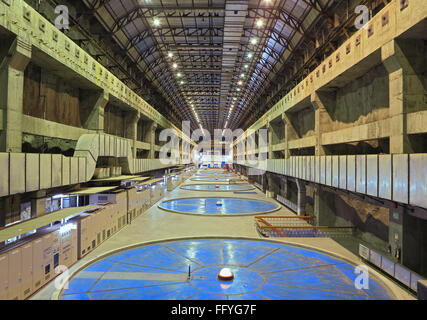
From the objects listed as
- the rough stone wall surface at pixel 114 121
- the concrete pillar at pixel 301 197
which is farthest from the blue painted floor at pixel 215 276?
the rough stone wall surface at pixel 114 121

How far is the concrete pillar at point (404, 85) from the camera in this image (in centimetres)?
1070

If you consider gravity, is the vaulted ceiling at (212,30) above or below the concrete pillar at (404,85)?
above

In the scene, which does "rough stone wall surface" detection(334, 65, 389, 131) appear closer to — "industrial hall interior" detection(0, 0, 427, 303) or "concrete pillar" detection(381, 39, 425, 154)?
"industrial hall interior" detection(0, 0, 427, 303)

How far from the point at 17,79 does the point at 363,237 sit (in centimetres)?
2088

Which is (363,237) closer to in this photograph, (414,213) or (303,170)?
(303,170)

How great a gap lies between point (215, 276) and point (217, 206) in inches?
683

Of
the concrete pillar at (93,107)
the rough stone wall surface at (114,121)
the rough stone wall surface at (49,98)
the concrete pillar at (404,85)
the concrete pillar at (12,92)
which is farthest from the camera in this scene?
the rough stone wall surface at (114,121)

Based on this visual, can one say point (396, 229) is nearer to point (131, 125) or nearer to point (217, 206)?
point (217, 206)

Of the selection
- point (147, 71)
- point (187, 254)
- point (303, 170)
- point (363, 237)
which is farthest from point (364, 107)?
point (147, 71)

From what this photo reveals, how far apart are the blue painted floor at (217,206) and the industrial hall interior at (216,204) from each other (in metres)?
0.62

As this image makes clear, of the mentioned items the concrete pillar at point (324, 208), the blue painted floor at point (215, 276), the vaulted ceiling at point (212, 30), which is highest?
the vaulted ceiling at point (212, 30)

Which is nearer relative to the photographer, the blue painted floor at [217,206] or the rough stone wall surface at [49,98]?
the rough stone wall surface at [49,98]

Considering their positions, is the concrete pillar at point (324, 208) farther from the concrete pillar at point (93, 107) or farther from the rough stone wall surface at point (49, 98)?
the rough stone wall surface at point (49, 98)

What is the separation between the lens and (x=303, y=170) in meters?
19.6
